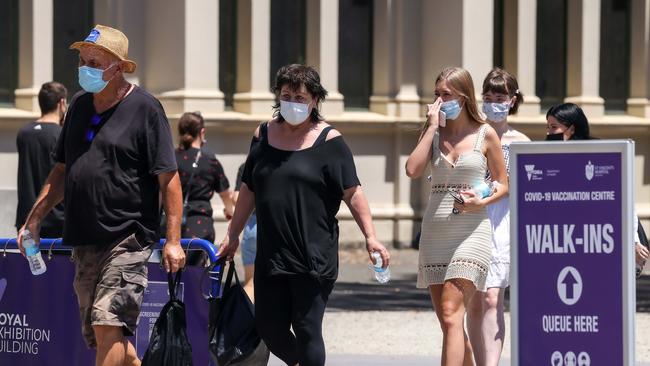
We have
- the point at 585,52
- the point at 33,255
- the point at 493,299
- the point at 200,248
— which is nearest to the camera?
the point at 33,255

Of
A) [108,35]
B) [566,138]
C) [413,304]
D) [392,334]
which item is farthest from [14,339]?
[413,304]

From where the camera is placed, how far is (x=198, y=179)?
12.4 m

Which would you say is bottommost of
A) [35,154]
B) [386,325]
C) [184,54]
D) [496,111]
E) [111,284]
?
[386,325]

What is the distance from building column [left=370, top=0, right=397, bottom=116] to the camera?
22312mm

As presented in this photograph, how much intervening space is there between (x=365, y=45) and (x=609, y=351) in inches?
612

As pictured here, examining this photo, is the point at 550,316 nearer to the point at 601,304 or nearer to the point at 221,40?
the point at 601,304

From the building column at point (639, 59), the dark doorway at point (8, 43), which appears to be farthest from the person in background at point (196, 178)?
the building column at point (639, 59)

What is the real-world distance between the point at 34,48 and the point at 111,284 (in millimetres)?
12765

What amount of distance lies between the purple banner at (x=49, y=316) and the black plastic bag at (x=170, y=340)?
47 centimetres

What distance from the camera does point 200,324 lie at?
8.68 meters

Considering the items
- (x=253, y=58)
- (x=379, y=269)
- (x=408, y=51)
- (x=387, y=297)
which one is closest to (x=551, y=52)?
(x=408, y=51)

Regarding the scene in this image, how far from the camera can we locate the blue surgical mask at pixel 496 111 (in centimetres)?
966

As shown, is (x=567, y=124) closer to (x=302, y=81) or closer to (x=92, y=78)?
(x=302, y=81)

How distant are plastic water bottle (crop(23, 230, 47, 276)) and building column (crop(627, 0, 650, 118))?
16113 mm
